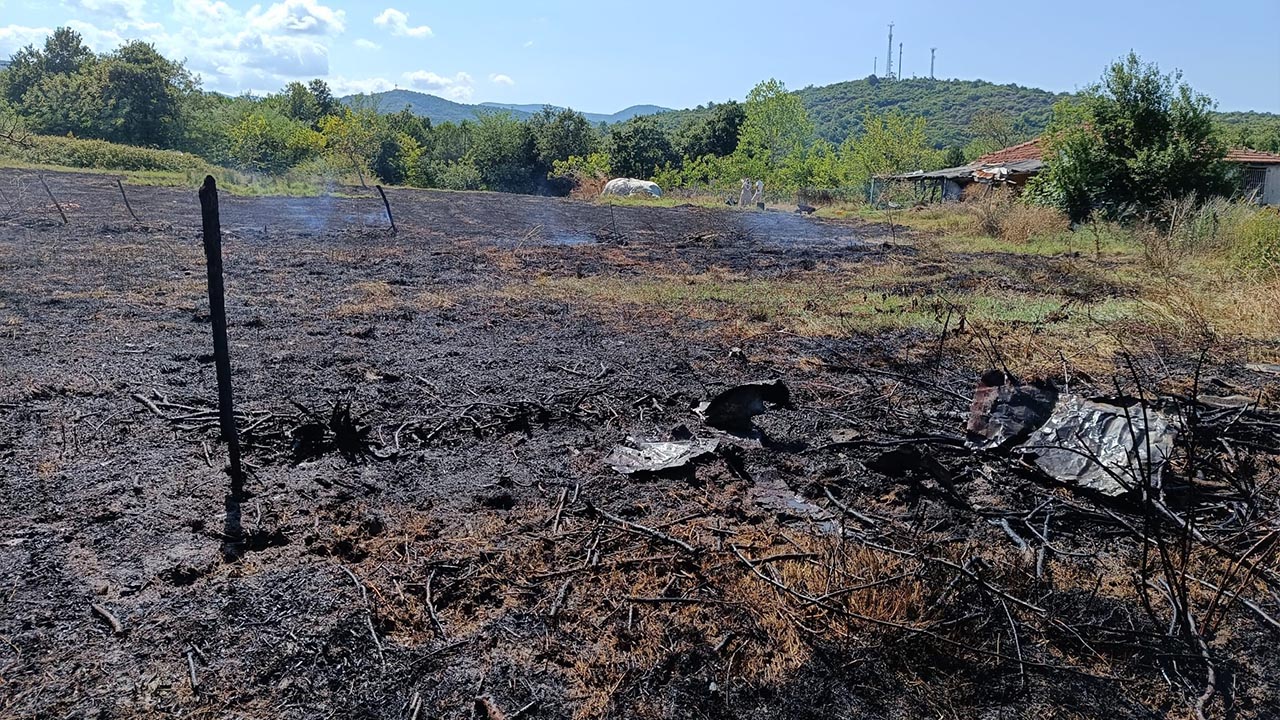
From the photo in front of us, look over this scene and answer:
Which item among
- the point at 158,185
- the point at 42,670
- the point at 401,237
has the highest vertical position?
the point at 158,185

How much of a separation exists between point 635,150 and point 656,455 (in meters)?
43.4

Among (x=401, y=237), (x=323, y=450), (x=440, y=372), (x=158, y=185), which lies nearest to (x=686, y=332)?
(x=440, y=372)

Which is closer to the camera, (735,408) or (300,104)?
(735,408)

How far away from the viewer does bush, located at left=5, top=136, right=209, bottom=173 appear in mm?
32531

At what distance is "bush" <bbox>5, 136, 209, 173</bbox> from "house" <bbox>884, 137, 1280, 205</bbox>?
102 ft

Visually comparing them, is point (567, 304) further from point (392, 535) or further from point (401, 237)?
point (401, 237)

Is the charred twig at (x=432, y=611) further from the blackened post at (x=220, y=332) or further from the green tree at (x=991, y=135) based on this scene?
the green tree at (x=991, y=135)

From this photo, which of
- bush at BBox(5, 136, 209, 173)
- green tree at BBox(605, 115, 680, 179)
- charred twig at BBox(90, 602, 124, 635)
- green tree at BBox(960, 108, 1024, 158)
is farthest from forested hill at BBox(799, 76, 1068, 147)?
charred twig at BBox(90, 602, 124, 635)

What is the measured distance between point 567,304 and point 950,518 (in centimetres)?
616

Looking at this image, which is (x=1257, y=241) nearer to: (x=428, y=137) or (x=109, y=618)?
(x=109, y=618)

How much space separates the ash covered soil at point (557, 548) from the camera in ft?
8.28

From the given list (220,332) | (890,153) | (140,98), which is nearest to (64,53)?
(140,98)

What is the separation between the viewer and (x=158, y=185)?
27.0 metres

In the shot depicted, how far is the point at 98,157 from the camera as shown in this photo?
1304 inches
